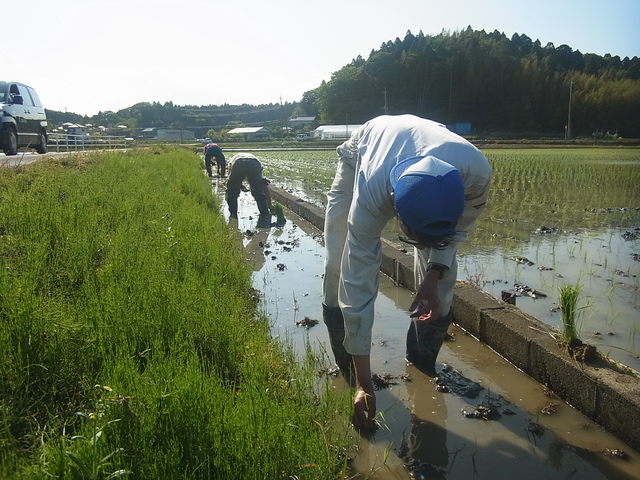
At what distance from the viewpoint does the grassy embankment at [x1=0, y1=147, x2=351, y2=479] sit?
1556 millimetres

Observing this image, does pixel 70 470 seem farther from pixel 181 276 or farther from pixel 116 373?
pixel 181 276

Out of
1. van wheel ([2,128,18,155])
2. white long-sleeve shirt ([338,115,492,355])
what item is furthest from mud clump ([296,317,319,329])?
van wheel ([2,128,18,155])

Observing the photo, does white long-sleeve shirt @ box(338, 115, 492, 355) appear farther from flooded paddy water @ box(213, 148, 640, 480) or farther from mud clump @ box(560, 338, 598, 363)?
mud clump @ box(560, 338, 598, 363)

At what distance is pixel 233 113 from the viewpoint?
12662 cm

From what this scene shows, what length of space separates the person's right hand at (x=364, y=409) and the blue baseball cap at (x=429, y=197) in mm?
807

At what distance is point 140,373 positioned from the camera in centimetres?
214

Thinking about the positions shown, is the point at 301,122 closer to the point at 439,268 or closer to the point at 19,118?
the point at 19,118

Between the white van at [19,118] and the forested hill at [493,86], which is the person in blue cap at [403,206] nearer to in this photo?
the white van at [19,118]

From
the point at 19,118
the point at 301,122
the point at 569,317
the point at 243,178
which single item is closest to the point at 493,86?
the point at 301,122

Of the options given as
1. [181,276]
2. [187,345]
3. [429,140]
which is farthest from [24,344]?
[429,140]

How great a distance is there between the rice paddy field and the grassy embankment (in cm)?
178

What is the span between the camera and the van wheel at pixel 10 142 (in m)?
9.40

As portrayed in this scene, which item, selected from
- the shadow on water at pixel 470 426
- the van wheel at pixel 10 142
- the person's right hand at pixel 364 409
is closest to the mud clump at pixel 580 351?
the shadow on water at pixel 470 426

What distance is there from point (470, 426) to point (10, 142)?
32.5 feet
